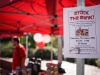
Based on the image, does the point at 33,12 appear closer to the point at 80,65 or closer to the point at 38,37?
the point at 80,65

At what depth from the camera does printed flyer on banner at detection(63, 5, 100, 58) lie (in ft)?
4.29

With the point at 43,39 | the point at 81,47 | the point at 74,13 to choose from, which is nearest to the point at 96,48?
the point at 81,47

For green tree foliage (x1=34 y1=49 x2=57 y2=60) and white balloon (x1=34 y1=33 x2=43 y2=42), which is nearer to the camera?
white balloon (x1=34 y1=33 x2=43 y2=42)

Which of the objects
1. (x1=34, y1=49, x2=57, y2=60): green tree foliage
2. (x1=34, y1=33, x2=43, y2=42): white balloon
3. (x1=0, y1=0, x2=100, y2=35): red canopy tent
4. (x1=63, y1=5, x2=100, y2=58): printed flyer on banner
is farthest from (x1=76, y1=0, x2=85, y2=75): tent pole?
(x1=34, y1=49, x2=57, y2=60): green tree foliage

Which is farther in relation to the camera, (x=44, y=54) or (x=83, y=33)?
(x=44, y=54)

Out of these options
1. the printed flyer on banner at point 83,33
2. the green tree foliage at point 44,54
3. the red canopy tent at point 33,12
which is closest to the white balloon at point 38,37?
the red canopy tent at point 33,12

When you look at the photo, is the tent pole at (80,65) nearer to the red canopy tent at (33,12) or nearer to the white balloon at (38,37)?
the red canopy tent at (33,12)

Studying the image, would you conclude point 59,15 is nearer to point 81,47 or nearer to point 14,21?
point 14,21

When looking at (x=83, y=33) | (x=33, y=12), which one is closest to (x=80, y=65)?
(x=83, y=33)

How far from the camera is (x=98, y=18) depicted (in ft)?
4.31

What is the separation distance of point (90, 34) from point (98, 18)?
6.0 inches

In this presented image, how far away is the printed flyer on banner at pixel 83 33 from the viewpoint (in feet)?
4.29

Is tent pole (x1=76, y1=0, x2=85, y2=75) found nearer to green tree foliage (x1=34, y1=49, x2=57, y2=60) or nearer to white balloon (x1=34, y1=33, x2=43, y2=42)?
white balloon (x1=34, y1=33, x2=43, y2=42)

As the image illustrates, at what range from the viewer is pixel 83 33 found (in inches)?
52.1
